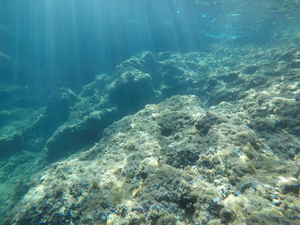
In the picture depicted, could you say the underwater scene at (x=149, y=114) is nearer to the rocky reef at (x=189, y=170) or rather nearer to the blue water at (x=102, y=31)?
the rocky reef at (x=189, y=170)

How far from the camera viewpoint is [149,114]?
6.61m

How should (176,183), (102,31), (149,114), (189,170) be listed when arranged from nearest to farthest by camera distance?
(176,183) → (189,170) → (149,114) → (102,31)

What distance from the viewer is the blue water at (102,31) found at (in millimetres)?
20000

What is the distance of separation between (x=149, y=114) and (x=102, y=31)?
23.2 metres

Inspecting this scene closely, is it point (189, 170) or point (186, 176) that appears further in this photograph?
point (189, 170)

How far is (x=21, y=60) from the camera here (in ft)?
65.0

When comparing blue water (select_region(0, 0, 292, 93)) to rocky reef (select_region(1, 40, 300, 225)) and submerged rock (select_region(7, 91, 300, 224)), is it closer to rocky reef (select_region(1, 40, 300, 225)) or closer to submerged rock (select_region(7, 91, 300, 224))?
rocky reef (select_region(1, 40, 300, 225))

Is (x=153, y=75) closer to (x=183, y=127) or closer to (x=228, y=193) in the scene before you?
(x=183, y=127)

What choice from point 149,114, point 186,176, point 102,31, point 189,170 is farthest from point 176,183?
point 102,31

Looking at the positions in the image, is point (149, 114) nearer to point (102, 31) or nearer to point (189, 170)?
point (189, 170)

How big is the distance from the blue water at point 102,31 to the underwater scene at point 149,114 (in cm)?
17

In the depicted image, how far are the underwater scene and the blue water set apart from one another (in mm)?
172

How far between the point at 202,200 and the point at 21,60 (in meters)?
26.4

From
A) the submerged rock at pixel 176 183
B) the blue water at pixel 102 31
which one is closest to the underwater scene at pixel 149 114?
the submerged rock at pixel 176 183
